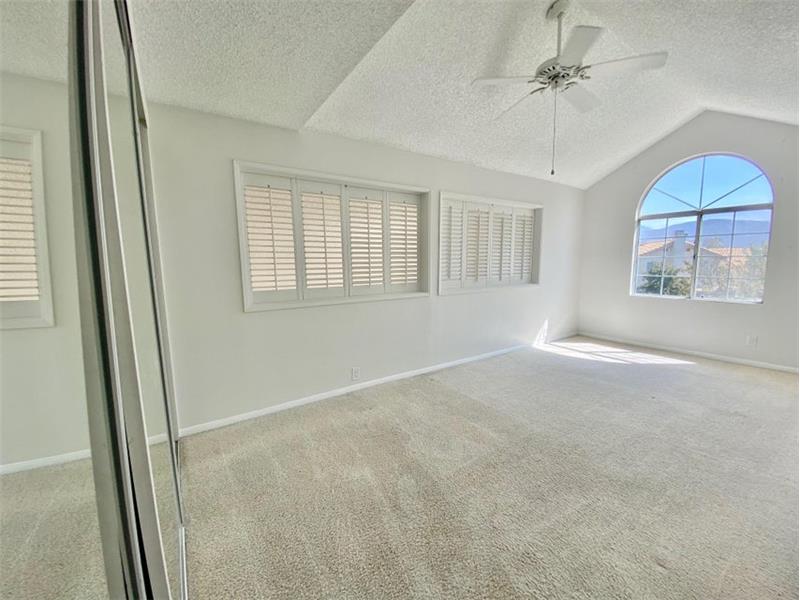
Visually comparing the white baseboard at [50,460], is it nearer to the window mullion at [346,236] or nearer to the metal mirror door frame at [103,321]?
the metal mirror door frame at [103,321]

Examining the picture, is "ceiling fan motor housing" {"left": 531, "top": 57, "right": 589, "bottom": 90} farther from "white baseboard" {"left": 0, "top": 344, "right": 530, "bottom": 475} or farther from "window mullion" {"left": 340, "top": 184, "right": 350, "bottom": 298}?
"white baseboard" {"left": 0, "top": 344, "right": 530, "bottom": 475}

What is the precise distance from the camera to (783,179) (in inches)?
142

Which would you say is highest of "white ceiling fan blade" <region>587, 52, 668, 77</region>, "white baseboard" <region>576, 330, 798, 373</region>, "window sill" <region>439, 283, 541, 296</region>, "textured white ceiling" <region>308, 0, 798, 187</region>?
"textured white ceiling" <region>308, 0, 798, 187</region>

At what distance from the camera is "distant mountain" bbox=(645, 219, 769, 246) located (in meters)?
3.87

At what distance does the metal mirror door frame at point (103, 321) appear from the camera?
572mm

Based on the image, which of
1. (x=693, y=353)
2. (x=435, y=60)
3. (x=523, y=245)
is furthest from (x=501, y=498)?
(x=693, y=353)

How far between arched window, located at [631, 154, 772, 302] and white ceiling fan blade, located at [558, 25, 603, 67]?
11.8 feet

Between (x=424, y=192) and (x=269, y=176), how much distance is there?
5.24ft

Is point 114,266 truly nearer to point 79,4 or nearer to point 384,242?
point 79,4

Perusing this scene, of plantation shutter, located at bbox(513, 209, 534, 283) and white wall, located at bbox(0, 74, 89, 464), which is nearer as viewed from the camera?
white wall, located at bbox(0, 74, 89, 464)

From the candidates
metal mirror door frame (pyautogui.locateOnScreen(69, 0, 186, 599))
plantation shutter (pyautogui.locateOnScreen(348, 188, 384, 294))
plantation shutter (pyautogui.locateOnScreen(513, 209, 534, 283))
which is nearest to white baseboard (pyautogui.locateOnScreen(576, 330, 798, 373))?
plantation shutter (pyautogui.locateOnScreen(513, 209, 534, 283))

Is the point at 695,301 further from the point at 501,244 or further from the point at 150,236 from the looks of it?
the point at 150,236

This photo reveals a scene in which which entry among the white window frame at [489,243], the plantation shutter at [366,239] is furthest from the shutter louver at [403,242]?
the white window frame at [489,243]

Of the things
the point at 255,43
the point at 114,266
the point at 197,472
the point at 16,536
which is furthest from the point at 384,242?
the point at 16,536
